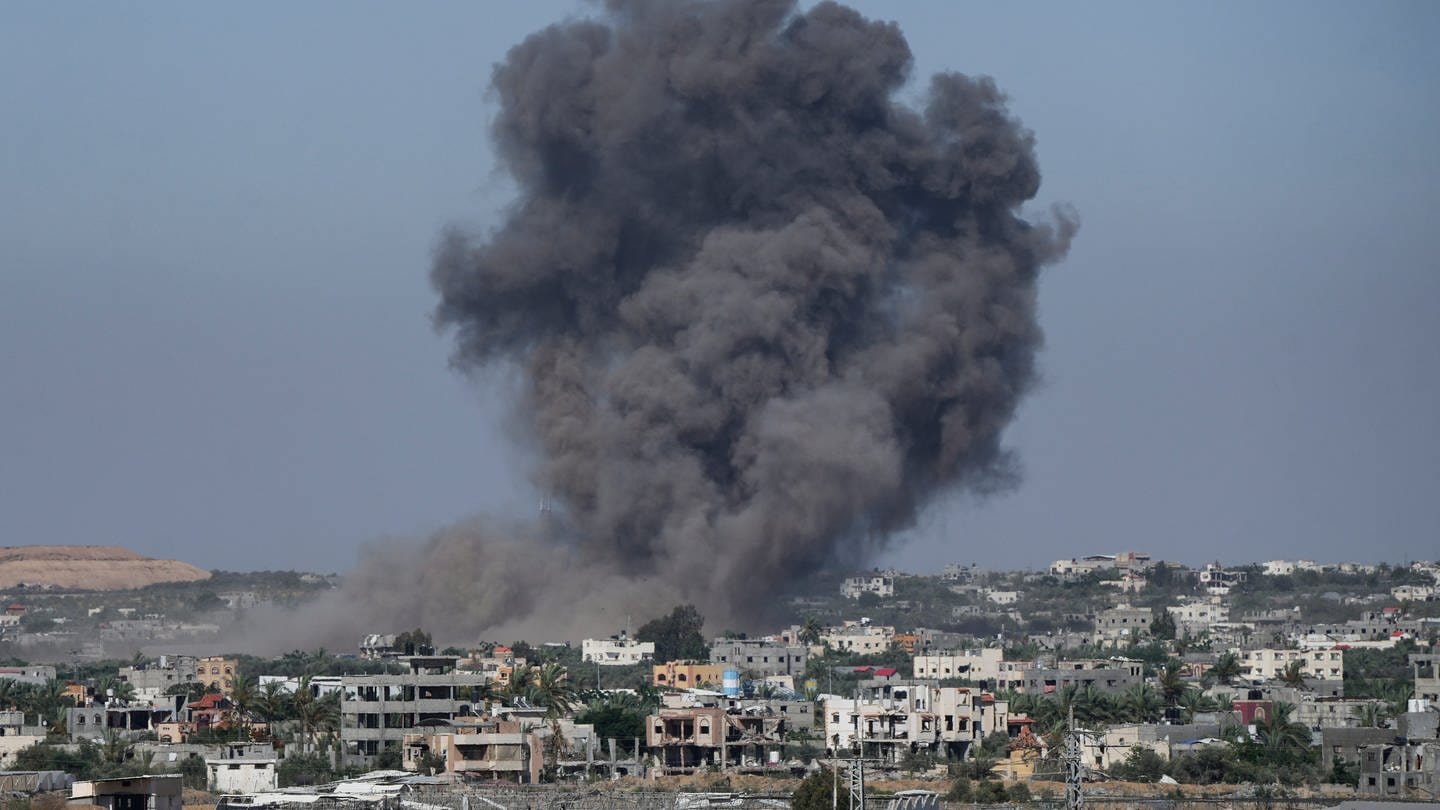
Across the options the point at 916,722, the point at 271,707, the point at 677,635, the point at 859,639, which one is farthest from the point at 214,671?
the point at 859,639

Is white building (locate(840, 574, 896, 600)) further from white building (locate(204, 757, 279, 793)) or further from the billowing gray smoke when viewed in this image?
white building (locate(204, 757, 279, 793))

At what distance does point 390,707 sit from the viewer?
56.2 meters

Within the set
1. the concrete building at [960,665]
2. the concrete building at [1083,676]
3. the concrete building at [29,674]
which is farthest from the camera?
the concrete building at [960,665]

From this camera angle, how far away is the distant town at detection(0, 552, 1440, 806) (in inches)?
2021

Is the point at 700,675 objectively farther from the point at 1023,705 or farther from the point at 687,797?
the point at 687,797

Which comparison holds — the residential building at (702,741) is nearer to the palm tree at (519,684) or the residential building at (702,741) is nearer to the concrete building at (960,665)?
the palm tree at (519,684)

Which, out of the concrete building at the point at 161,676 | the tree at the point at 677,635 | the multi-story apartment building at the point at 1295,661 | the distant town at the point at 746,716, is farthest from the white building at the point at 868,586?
the concrete building at the point at 161,676

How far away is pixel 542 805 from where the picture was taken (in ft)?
154

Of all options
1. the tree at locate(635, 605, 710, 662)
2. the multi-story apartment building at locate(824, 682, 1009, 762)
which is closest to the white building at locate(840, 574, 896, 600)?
the tree at locate(635, 605, 710, 662)

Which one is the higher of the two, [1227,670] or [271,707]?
[1227,670]

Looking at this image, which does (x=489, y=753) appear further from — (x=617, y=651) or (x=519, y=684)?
(x=617, y=651)

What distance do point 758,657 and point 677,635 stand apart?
10.6 feet

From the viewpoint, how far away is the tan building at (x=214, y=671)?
247ft

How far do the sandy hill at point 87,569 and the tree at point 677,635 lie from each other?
87.4 m
